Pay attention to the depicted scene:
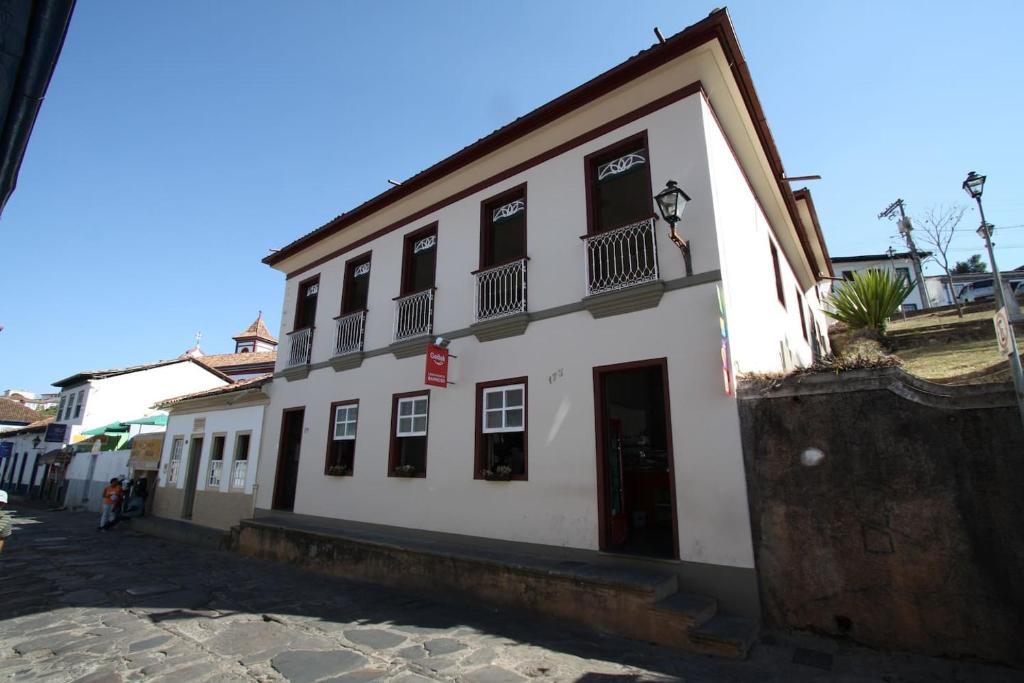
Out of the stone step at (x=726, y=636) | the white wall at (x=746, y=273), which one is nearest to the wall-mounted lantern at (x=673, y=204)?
the white wall at (x=746, y=273)

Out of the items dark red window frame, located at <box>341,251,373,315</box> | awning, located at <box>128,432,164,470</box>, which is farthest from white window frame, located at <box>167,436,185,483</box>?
dark red window frame, located at <box>341,251,373,315</box>

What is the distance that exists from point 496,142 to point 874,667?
8.54 meters

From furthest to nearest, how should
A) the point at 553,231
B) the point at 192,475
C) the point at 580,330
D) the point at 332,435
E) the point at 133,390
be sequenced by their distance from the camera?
the point at 133,390, the point at 192,475, the point at 332,435, the point at 553,231, the point at 580,330

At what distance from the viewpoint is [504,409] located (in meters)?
7.92

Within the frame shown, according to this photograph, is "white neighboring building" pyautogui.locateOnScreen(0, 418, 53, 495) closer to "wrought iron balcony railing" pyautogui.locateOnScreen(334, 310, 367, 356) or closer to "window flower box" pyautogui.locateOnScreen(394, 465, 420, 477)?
"wrought iron balcony railing" pyautogui.locateOnScreen(334, 310, 367, 356)

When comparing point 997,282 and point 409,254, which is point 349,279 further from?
point 997,282

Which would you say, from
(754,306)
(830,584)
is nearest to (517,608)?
(830,584)

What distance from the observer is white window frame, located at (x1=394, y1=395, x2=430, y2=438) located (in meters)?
9.07

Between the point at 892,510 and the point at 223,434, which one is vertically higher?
the point at 223,434

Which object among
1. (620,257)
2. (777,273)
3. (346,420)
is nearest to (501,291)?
(620,257)

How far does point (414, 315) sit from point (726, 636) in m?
7.31

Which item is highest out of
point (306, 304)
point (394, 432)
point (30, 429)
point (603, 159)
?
point (603, 159)

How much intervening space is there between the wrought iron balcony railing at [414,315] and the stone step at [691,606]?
5.93 m

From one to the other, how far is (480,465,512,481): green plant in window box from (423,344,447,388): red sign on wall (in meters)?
1.66
